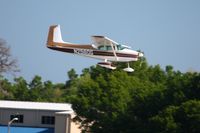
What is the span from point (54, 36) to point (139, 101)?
14.8m

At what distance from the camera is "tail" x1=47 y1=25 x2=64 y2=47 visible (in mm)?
105688

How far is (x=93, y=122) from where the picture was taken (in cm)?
11225

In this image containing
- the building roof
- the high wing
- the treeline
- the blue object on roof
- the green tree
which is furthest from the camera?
the green tree

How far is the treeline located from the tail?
8.69 metres

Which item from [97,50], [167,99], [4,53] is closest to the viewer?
[167,99]

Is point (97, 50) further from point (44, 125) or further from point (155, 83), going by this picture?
point (44, 125)

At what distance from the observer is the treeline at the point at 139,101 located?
89.2 meters

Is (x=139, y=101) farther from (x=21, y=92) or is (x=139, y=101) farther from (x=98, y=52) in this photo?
(x=21, y=92)

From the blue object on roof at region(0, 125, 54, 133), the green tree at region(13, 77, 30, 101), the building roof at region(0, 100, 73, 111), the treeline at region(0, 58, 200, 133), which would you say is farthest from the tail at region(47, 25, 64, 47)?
the green tree at region(13, 77, 30, 101)

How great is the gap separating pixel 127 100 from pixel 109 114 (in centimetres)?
302

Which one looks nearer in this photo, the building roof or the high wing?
the high wing

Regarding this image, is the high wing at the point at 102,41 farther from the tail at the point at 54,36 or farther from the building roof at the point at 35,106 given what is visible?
the building roof at the point at 35,106

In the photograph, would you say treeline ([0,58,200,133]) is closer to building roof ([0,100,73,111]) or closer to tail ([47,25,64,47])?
tail ([47,25,64,47])

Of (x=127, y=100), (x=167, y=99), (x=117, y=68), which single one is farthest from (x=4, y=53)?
(x=167, y=99)
